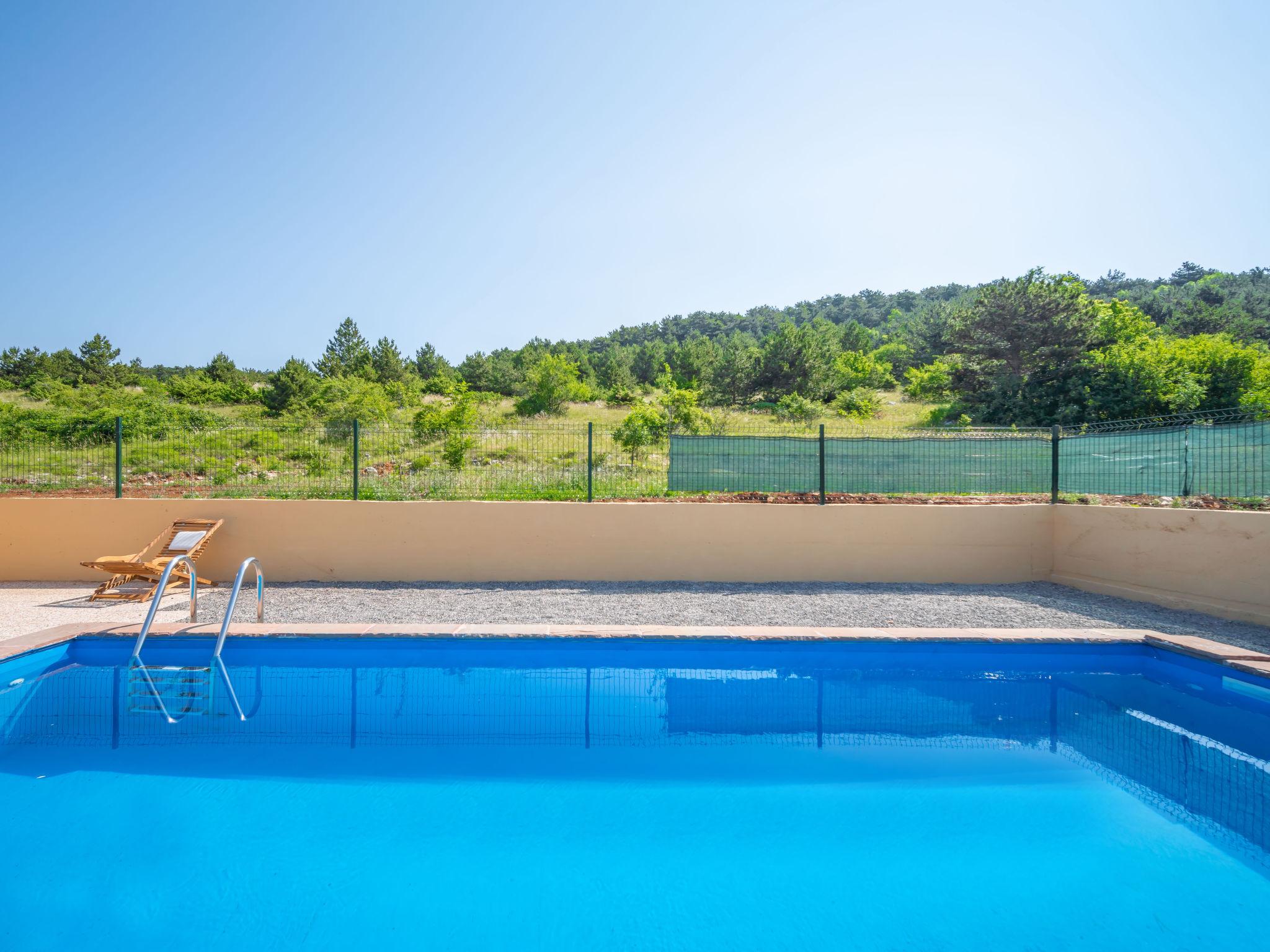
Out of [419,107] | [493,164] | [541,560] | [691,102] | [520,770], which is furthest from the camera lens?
[493,164]

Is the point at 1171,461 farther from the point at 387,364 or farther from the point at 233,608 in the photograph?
the point at 387,364

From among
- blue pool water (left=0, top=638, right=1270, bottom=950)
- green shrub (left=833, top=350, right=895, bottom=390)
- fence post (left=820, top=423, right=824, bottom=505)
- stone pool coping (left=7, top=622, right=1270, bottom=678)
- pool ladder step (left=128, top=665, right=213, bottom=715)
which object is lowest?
blue pool water (left=0, top=638, right=1270, bottom=950)

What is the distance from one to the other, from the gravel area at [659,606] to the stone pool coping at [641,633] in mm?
314

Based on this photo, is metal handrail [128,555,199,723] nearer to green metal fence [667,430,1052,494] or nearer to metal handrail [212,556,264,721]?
metal handrail [212,556,264,721]

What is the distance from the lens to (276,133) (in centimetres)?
1118

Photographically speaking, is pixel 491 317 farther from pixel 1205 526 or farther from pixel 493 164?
pixel 1205 526

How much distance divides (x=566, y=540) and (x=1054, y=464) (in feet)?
20.8

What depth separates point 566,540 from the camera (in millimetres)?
8438

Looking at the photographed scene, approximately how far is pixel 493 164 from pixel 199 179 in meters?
5.55

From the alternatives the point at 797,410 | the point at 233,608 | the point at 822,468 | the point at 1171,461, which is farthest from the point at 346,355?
the point at 1171,461

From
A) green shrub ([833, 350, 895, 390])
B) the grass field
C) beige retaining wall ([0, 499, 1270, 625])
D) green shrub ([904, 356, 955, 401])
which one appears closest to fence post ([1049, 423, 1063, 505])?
beige retaining wall ([0, 499, 1270, 625])

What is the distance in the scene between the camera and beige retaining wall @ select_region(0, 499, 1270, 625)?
8.35 m

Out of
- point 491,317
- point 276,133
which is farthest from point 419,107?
point 491,317

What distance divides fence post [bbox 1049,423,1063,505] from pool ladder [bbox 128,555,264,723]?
9013 mm
